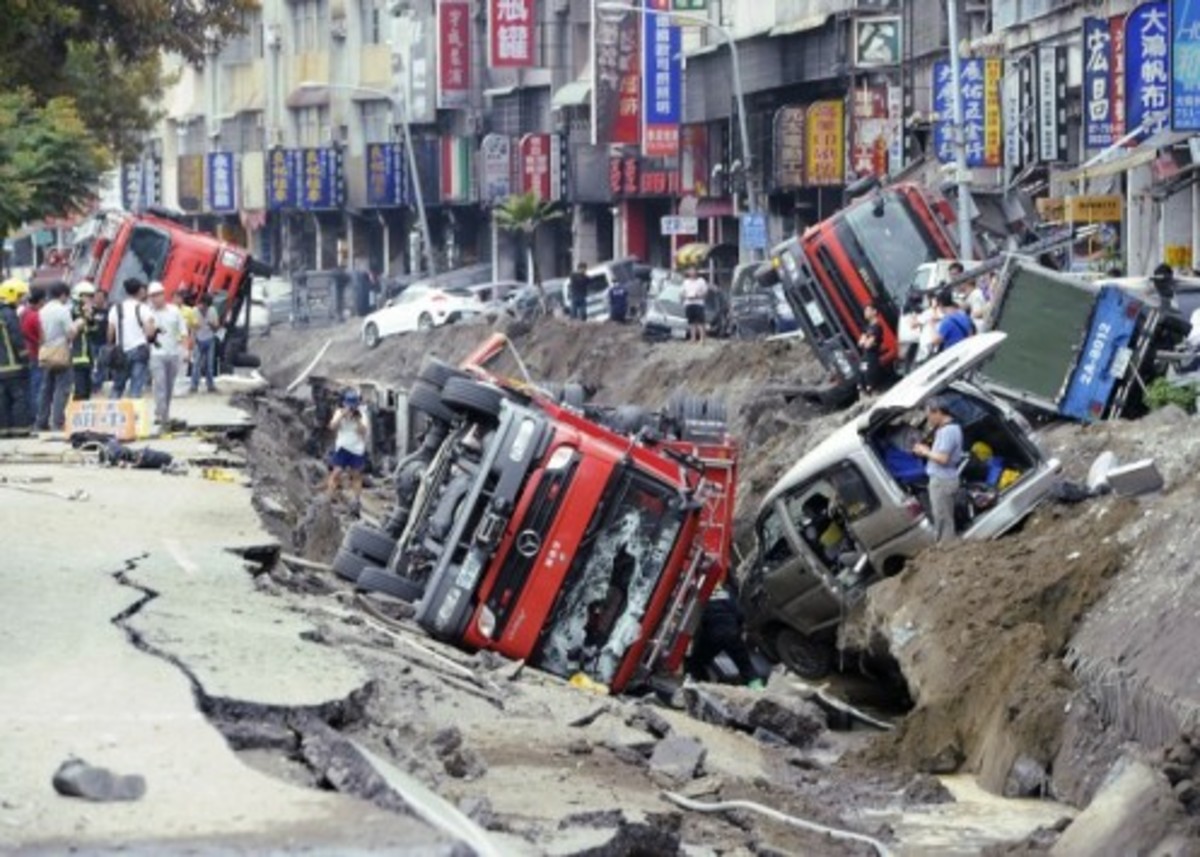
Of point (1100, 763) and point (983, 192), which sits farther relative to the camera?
point (983, 192)

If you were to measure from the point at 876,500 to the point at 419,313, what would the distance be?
49676 millimetres

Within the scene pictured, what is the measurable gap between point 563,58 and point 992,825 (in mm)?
70424

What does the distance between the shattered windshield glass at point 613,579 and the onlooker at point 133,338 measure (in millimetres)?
11452

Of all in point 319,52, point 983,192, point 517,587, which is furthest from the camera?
point 319,52

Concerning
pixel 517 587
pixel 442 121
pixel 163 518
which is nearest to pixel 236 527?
pixel 163 518

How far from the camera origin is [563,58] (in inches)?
3381

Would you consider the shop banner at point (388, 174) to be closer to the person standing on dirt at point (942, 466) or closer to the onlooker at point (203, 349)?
the onlooker at point (203, 349)

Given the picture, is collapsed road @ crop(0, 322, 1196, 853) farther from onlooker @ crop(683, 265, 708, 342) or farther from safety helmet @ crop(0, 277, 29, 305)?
onlooker @ crop(683, 265, 708, 342)

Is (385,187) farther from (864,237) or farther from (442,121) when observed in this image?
(864,237)

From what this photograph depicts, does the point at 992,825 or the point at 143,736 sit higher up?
the point at 143,736

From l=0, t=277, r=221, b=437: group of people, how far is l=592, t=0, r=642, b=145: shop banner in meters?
37.7

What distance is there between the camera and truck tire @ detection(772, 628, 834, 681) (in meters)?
25.4

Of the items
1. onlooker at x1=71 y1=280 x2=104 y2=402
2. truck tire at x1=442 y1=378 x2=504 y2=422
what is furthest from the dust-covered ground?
onlooker at x1=71 y1=280 x2=104 y2=402

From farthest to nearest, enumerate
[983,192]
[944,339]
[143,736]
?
[983,192] → [944,339] → [143,736]
